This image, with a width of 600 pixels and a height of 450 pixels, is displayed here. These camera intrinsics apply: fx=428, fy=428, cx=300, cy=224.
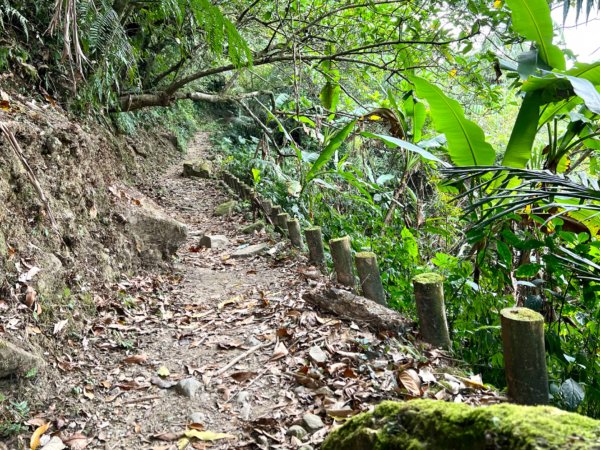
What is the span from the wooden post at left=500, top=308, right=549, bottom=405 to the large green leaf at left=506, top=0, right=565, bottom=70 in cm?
186

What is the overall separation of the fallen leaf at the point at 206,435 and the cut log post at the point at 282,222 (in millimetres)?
3203

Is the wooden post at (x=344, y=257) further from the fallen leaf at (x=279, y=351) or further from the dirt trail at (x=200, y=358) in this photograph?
the fallen leaf at (x=279, y=351)

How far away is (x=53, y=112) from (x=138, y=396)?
10.4 feet

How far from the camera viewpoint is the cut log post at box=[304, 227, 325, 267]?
12.7ft

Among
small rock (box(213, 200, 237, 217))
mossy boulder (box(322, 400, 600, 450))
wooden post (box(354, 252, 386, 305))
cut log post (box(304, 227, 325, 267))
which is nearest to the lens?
mossy boulder (box(322, 400, 600, 450))

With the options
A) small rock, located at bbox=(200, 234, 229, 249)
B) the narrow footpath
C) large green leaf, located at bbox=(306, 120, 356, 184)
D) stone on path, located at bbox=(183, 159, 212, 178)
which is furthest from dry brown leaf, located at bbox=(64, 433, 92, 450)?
stone on path, located at bbox=(183, 159, 212, 178)

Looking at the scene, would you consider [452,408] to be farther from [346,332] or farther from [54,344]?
[54,344]

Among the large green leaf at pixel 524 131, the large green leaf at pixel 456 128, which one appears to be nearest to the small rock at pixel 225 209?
the large green leaf at pixel 456 128

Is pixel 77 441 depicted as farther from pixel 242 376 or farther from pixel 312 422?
pixel 312 422

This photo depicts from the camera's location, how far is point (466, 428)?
0.91 m

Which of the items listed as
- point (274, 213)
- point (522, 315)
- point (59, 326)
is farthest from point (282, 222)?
point (522, 315)

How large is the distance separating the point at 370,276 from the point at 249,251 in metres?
2.14

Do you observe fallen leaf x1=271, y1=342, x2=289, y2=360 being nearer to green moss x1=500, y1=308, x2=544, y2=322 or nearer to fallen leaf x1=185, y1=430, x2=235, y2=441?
fallen leaf x1=185, y1=430, x2=235, y2=441

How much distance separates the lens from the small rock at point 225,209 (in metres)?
6.79
